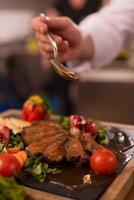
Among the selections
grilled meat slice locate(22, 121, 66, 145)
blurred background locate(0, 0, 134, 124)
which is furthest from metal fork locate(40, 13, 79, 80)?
blurred background locate(0, 0, 134, 124)

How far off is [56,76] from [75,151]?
2.00m

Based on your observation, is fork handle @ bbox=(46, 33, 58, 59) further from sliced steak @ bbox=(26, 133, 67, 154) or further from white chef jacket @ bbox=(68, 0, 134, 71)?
white chef jacket @ bbox=(68, 0, 134, 71)

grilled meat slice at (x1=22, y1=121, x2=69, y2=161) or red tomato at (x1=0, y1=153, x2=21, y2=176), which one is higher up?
red tomato at (x1=0, y1=153, x2=21, y2=176)

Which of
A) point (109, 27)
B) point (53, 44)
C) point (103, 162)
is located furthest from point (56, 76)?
point (103, 162)

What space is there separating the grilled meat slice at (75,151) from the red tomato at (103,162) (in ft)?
0.13

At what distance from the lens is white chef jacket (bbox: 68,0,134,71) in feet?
4.38

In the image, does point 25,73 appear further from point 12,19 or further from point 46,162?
point 46,162

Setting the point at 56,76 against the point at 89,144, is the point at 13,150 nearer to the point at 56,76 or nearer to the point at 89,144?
Answer: the point at 89,144

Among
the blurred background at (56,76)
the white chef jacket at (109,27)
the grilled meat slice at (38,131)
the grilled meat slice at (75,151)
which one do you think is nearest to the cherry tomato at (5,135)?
the grilled meat slice at (38,131)

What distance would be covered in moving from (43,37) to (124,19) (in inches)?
16.2

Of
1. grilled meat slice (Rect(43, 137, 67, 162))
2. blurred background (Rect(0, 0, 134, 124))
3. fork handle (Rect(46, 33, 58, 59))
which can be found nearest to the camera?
grilled meat slice (Rect(43, 137, 67, 162))

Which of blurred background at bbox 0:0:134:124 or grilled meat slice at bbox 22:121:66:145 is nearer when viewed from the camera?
grilled meat slice at bbox 22:121:66:145

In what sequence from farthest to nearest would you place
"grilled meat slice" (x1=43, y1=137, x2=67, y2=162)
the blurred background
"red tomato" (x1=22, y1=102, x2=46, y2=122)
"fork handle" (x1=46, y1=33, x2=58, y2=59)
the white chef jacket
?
the blurred background, the white chef jacket, "red tomato" (x1=22, y1=102, x2=46, y2=122), "fork handle" (x1=46, y1=33, x2=58, y2=59), "grilled meat slice" (x1=43, y1=137, x2=67, y2=162)

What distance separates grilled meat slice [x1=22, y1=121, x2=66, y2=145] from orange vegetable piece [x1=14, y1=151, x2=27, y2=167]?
77 mm
